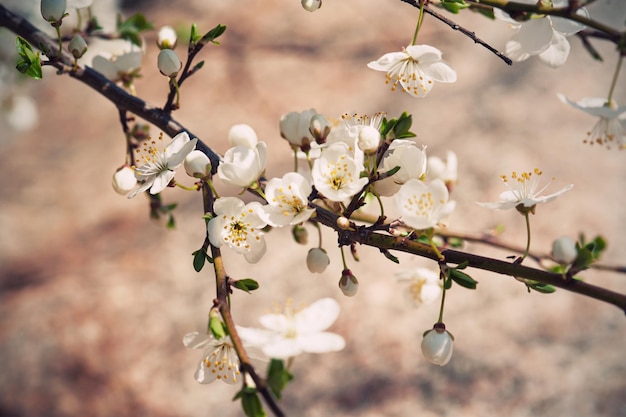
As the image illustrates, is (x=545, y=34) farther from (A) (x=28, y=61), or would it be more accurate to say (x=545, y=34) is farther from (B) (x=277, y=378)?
(A) (x=28, y=61)

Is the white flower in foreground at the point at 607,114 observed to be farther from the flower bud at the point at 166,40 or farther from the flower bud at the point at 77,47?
the flower bud at the point at 77,47

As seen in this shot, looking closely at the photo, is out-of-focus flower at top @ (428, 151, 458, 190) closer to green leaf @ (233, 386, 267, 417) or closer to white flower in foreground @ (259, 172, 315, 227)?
white flower in foreground @ (259, 172, 315, 227)

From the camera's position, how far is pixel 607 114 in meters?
0.81

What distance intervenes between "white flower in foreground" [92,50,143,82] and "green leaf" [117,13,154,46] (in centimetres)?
10

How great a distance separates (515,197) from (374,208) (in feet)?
3.45

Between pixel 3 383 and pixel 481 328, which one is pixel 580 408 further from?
pixel 3 383

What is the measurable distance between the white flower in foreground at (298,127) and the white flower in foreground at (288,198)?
0.10 meters

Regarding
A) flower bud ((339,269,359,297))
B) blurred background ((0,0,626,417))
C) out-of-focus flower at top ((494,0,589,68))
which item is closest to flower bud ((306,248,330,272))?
flower bud ((339,269,359,297))

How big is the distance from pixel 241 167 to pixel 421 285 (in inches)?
15.7

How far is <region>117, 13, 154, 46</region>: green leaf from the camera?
104cm

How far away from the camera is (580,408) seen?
4.54 ft

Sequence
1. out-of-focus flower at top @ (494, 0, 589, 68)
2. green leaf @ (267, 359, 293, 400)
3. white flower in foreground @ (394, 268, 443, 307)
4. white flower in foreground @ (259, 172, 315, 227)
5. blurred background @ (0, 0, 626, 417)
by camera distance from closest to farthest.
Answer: green leaf @ (267, 359, 293, 400) < white flower in foreground @ (259, 172, 315, 227) < out-of-focus flower at top @ (494, 0, 589, 68) < white flower in foreground @ (394, 268, 443, 307) < blurred background @ (0, 0, 626, 417)

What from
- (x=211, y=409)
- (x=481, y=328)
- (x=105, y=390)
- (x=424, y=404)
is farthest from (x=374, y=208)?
(x=105, y=390)

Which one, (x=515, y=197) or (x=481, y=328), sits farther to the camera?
(x=481, y=328)
